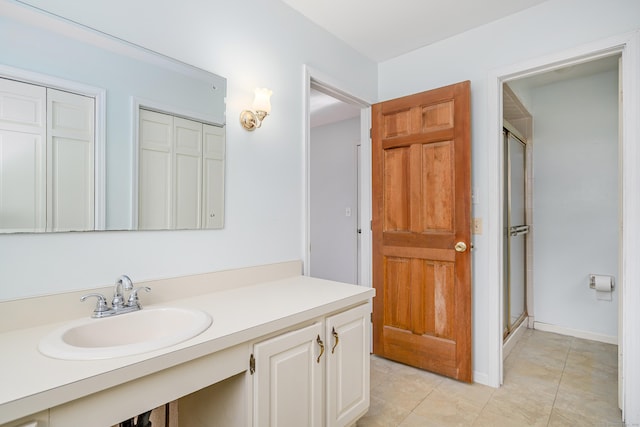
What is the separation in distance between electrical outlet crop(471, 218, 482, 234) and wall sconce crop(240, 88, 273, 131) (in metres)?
1.58

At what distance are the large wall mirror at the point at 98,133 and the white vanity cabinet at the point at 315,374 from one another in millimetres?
718

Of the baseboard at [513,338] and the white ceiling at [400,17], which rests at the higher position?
the white ceiling at [400,17]

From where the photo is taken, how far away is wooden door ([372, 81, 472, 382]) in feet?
7.34

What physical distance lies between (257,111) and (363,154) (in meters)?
1.28

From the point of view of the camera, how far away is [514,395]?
2.12 m

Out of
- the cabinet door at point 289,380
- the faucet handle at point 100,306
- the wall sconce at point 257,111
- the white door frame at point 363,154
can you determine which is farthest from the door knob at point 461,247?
the faucet handle at point 100,306

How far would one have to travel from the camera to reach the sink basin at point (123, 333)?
2.92 feet

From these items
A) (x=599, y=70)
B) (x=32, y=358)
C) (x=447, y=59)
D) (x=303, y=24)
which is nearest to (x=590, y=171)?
(x=599, y=70)

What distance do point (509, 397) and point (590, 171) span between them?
2295 millimetres

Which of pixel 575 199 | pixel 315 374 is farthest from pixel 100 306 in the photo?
pixel 575 199

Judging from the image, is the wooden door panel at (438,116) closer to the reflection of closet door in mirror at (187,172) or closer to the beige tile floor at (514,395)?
the reflection of closet door in mirror at (187,172)

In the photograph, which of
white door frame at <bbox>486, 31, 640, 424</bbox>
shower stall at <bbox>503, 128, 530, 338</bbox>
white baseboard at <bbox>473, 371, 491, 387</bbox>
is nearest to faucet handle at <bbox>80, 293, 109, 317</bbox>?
white baseboard at <bbox>473, 371, 491, 387</bbox>

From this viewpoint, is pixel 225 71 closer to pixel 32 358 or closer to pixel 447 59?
pixel 32 358

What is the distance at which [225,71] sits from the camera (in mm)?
1720
